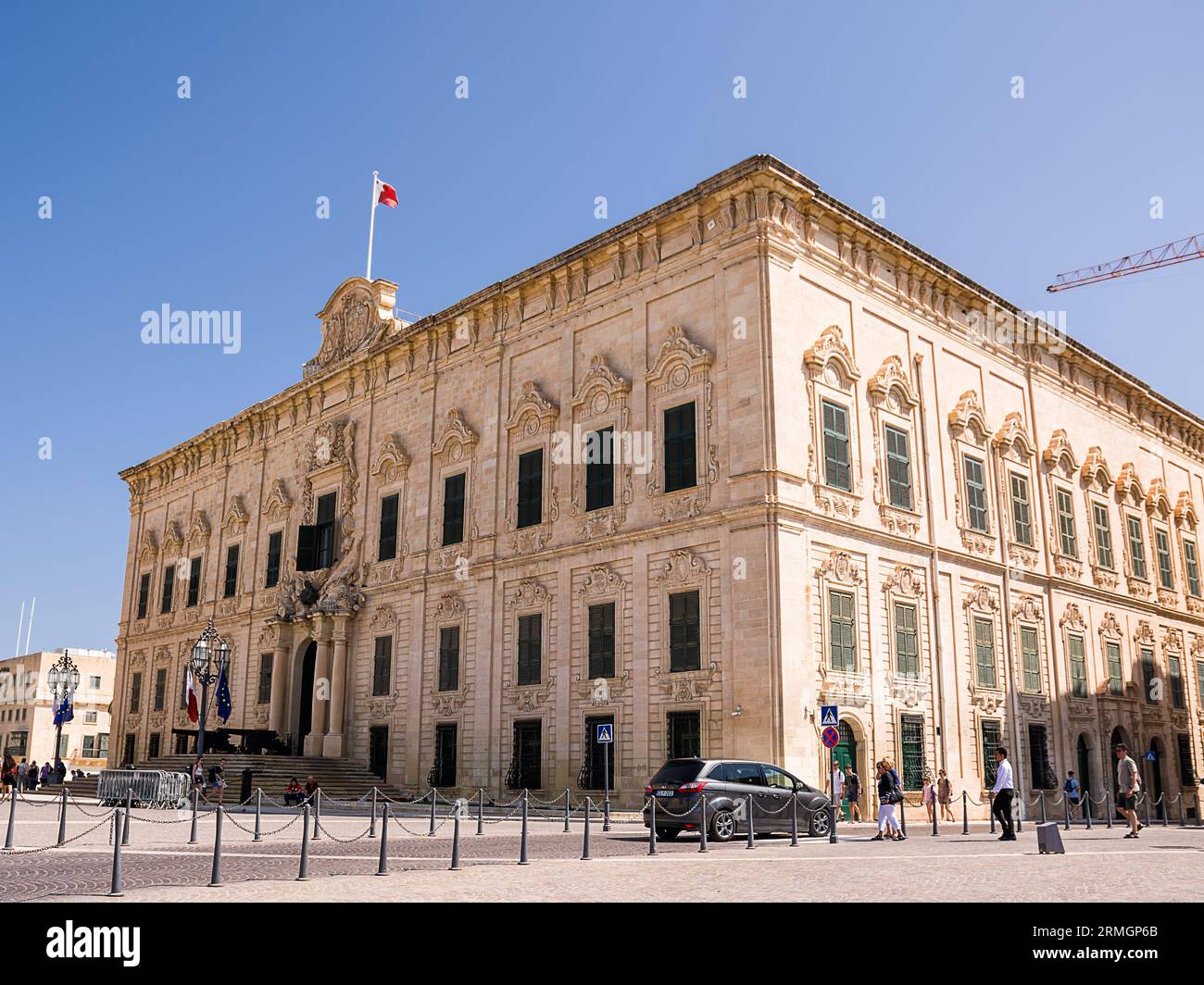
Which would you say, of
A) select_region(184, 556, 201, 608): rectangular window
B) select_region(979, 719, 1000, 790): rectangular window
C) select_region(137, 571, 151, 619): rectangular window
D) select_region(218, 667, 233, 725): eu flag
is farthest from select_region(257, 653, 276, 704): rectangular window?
select_region(979, 719, 1000, 790): rectangular window

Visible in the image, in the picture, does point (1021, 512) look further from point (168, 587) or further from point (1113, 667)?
point (168, 587)

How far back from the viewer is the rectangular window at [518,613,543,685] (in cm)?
3031

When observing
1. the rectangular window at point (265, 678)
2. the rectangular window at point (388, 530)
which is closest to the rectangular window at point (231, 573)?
the rectangular window at point (265, 678)

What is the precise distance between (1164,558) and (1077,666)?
1038cm

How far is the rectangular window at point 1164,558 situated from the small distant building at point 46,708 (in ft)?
257

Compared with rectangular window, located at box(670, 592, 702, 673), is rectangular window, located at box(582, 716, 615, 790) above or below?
below

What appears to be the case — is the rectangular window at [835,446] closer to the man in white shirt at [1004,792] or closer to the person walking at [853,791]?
the person walking at [853,791]

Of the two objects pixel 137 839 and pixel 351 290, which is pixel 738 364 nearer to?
pixel 137 839

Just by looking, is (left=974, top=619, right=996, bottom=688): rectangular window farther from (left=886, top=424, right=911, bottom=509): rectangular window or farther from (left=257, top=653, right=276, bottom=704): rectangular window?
(left=257, top=653, right=276, bottom=704): rectangular window

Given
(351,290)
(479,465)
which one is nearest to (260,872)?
(479,465)

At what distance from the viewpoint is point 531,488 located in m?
31.8

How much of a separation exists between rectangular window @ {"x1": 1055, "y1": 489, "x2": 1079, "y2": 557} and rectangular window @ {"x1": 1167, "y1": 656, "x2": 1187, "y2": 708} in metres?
7.45
